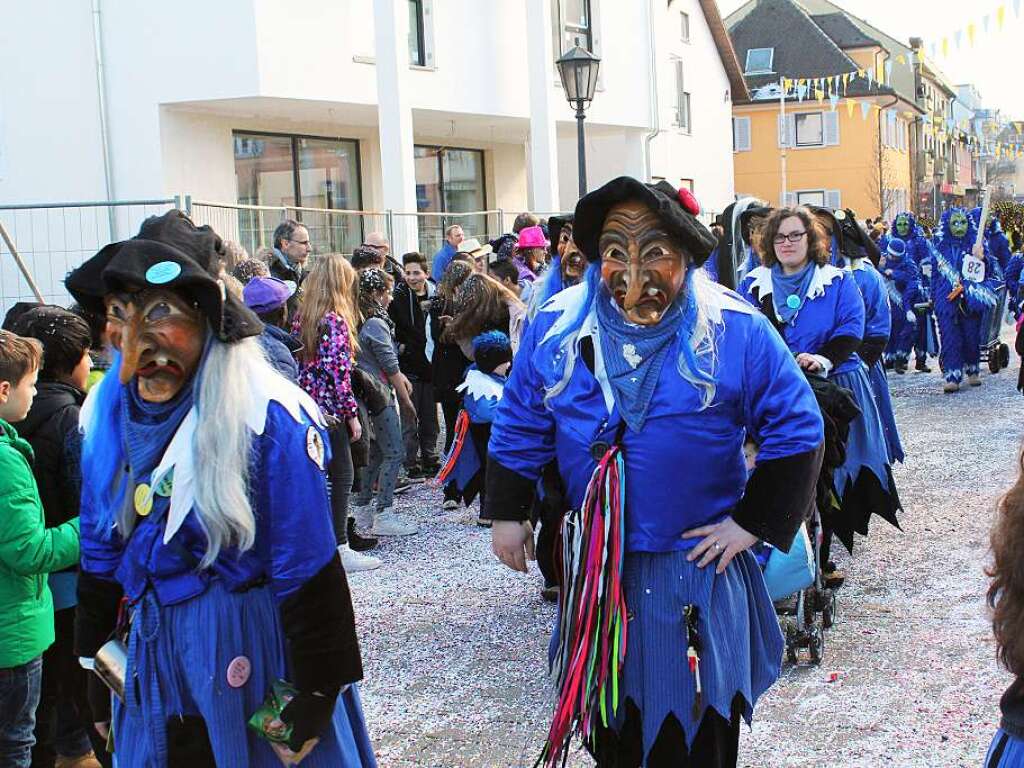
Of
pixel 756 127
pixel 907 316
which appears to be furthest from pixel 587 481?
pixel 756 127

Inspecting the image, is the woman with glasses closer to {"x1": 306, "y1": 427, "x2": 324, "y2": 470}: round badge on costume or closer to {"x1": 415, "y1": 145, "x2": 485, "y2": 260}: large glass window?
{"x1": 306, "y1": 427, "x2": 324, "y2": 470}: round badge on costume

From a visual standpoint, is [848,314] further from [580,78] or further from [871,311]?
[580,78]

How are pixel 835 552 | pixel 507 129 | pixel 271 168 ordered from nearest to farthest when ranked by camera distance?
pixel 835 552 → pixel 271 168 → pixel 507 129

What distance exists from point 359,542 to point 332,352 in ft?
4.72

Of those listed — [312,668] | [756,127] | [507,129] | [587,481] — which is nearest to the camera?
[312,668]

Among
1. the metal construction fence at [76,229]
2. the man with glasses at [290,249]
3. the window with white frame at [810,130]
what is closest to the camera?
the man with glasses at [290,249]

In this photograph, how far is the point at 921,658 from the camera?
5.07m

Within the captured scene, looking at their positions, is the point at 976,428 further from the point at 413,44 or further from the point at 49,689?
the point at 413,44

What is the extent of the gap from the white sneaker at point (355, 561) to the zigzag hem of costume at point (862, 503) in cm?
264

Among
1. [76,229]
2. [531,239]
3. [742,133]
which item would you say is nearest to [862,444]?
[531,239]

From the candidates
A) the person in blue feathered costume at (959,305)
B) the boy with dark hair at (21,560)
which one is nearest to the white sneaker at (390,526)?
the boy with dark hair at (21,560)

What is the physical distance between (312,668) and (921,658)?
338cm

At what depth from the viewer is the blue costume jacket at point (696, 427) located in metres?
2.96

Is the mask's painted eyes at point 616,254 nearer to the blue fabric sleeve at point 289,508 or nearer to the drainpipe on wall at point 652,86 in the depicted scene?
the blue fabric sleeve at point 289,508
